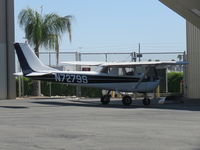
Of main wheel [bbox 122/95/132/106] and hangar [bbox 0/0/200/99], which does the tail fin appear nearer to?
main wheel [bbox 122/95/132/106]

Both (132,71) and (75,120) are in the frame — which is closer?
(75,120)

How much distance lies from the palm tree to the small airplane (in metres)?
11.0

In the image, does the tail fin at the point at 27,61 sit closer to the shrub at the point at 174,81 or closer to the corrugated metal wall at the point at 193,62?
the corrugated metal wall at the point at 193,62

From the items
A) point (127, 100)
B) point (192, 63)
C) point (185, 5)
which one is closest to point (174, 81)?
point (192, 63)

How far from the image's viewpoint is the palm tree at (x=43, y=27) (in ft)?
128

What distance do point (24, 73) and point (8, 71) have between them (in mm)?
5316

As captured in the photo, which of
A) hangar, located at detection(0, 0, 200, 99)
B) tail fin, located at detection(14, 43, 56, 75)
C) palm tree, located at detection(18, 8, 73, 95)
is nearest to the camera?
tail fin, located at detection(14, 43, 56, 75)

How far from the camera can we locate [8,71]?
3278 cm

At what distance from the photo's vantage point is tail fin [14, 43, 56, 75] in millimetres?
27698

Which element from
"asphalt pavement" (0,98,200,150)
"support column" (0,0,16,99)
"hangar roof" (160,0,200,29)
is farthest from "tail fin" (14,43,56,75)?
"hangar roof" (160,0,200,29)

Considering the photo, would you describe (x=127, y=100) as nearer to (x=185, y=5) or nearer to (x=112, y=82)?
(x=112, y=82)

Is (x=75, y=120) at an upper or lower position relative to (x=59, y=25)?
lower

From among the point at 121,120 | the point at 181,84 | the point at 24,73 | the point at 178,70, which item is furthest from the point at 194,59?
the point at 121,120

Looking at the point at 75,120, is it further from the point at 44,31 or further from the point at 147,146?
the point at 44,31
